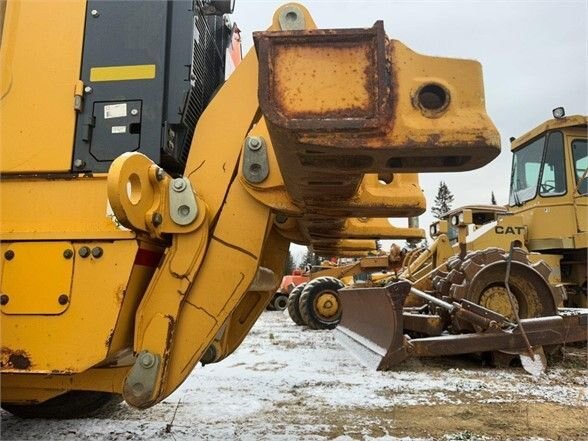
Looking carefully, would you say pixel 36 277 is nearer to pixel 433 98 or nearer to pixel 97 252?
pixel 97 252

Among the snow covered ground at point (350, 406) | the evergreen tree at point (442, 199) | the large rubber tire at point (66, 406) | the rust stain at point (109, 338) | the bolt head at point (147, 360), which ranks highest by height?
the evergreen tree at point (442, 199)

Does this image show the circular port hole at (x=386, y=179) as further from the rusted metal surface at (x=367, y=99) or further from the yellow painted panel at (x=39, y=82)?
the yellow painted panel at (x=39, y=82)

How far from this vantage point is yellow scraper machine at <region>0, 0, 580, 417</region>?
206 cm

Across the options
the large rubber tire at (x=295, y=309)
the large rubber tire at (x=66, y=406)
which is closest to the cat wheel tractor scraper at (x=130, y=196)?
the large rubber tire at (x=66, y=406)

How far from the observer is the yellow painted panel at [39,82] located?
2320 mm

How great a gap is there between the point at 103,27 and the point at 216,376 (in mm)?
3590

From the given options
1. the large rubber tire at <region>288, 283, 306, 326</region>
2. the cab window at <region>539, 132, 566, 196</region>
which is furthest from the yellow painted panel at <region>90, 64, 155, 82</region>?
the large rubber tire at <region>288, 283, 306, 326</region>

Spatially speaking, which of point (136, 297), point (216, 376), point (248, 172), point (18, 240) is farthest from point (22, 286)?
point (216, 376)

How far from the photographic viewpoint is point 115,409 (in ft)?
11.7

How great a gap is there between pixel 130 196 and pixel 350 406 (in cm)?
267

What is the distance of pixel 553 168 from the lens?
8.07 m

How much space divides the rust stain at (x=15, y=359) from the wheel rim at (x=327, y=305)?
784 cm

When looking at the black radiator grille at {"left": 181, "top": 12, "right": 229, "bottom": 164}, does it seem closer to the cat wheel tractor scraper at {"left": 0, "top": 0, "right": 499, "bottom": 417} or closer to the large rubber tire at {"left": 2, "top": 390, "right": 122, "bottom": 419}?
the cat wheel tractor scraper at {"left": 0, "top": 0, "right": 499, "bottom": 417}

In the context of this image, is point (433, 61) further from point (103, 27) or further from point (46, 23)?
point (46, 23)
